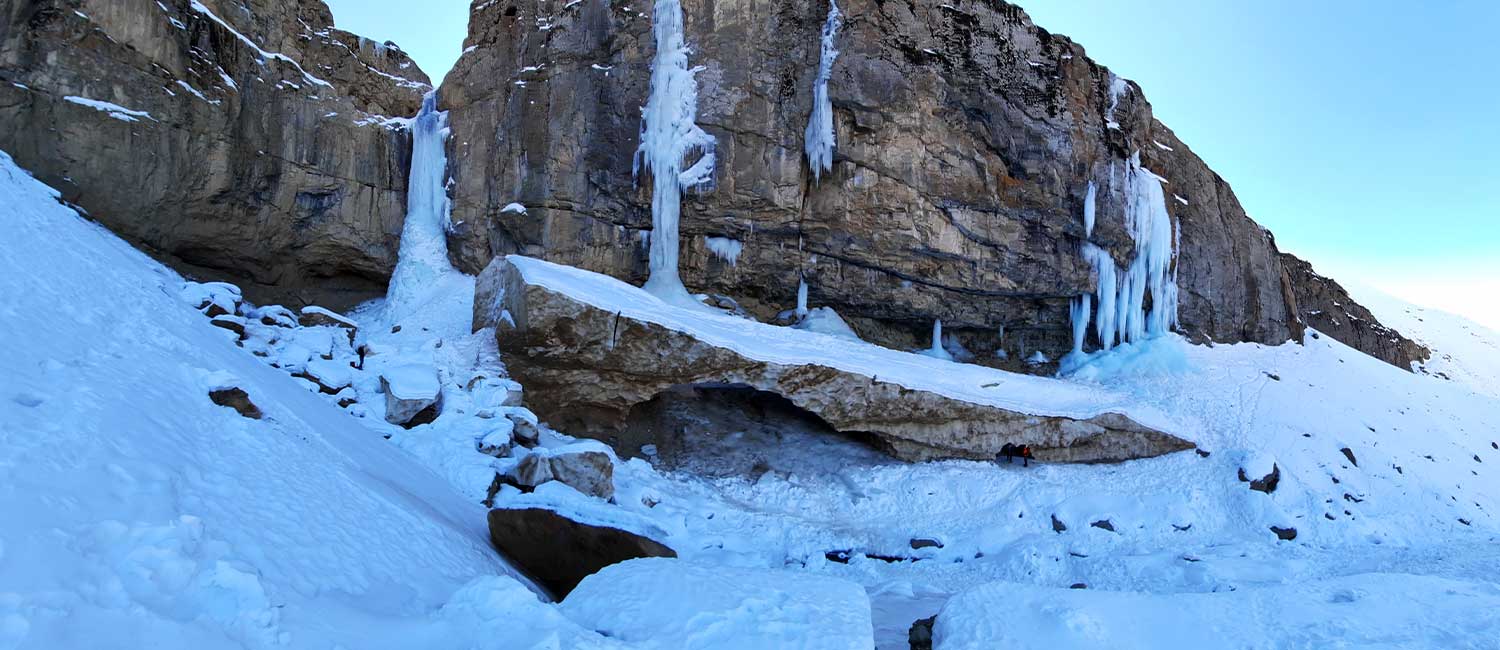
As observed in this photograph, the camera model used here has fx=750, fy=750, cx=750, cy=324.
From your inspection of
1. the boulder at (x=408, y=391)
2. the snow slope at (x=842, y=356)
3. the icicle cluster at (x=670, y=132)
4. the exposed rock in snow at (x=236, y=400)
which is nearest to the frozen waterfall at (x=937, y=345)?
the snow slope at (x=842, y=356)

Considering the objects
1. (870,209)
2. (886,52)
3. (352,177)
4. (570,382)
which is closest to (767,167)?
(870,209)

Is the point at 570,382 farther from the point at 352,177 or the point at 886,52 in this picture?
the point at 886,52

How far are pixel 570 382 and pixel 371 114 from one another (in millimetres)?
11650

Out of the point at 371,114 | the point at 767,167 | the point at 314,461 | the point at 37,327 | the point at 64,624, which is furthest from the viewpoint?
the point at 371,114

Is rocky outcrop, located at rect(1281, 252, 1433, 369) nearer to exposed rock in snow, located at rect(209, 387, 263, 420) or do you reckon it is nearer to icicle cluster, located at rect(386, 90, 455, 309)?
icicle cluster, located at rect(386, 90, 455, 309)

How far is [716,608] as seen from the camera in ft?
18.0

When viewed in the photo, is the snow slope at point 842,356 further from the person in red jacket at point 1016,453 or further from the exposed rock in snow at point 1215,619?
the exposed rock in snow at point 1215,619

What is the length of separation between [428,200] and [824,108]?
11178 mm

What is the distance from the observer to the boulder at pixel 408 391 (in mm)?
11367

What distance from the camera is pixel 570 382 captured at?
14453 mm

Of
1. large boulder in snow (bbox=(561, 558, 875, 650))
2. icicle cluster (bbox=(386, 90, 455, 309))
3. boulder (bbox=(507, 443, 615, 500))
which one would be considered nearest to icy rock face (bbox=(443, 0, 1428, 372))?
icicle cluster (bbox=(386, 90, 455, 309))

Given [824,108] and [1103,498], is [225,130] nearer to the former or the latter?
[824,108]

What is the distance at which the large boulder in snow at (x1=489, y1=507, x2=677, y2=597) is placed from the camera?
7.44 metres

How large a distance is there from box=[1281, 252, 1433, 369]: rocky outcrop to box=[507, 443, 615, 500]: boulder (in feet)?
104
